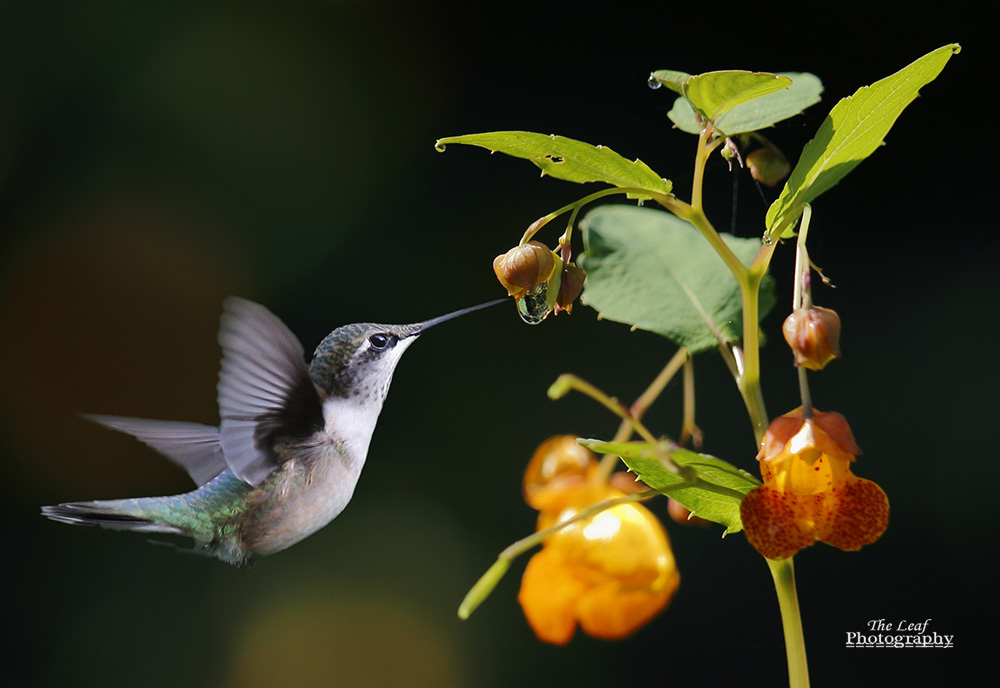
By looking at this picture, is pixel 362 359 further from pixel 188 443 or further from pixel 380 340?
pixel 188 443

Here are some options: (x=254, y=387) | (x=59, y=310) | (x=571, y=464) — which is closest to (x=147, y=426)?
(x=254, y=387)


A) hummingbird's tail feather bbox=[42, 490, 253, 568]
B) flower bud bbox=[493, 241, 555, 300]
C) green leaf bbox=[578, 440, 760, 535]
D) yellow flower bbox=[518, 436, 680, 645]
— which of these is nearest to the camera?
green leaf bbox=[578, 440, 760, 535]

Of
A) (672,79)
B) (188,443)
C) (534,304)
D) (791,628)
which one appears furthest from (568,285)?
(188,443)

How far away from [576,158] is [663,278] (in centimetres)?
27

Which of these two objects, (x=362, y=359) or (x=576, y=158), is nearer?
(x=576, y=158)

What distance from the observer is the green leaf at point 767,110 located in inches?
26.8

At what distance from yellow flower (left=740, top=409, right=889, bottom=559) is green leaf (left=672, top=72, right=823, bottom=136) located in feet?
0.71

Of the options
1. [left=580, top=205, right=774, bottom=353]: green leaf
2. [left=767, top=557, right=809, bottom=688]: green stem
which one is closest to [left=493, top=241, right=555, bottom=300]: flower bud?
[left=580, top=205, right=774, bottom=353]: green leaf

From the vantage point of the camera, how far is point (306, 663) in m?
2.07

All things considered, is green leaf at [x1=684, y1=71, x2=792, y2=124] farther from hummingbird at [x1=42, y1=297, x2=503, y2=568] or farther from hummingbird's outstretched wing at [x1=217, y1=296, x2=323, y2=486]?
hummingbird's outstretched wing at [x1=217, y1=296, x2=323, y2=486]

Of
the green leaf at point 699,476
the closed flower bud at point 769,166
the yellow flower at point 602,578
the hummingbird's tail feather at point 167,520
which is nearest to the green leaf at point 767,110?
the closed flower bud at point 769,166

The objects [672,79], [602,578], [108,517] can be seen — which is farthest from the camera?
[108,517]

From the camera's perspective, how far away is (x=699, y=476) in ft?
1.89

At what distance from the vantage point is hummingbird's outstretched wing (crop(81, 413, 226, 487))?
0.98m
